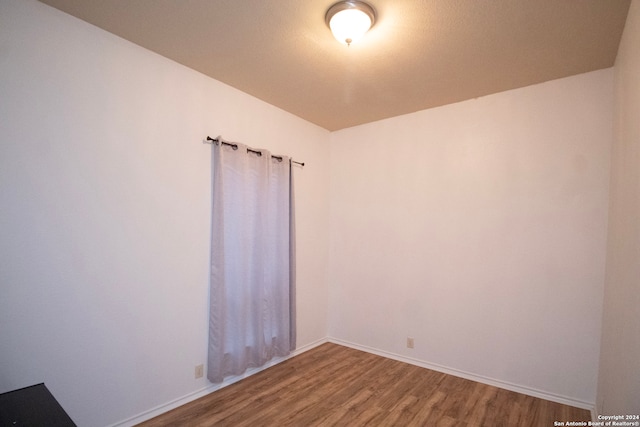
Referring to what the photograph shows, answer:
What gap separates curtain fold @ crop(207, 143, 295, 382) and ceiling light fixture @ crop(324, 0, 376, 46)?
139cm

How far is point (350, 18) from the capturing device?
178cm

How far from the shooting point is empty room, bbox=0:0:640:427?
1778 millimetres

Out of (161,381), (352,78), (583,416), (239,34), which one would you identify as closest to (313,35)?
(239,34)

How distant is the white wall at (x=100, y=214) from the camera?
1731mm

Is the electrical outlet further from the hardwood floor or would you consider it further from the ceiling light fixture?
the ceiling light fixture

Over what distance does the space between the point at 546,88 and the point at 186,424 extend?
397cm

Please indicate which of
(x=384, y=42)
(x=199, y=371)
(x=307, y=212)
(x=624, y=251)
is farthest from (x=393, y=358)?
(x=384, y=42)

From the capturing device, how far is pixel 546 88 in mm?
2645

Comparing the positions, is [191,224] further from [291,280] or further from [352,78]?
[352,78]

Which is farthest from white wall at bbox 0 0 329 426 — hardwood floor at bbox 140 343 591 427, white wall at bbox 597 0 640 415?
white wall at bbox 597 0 640 415

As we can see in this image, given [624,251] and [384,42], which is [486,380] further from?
[384,42]

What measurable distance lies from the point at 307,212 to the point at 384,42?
209cm

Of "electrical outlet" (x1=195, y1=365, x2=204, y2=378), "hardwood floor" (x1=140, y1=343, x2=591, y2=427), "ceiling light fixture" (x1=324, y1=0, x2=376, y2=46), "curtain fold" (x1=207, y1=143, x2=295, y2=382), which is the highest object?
"ceiling light fixture" (x1=324, y1=0, x2=376, y2=46)

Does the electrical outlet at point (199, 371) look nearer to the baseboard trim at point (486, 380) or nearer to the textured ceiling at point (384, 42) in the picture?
the baseboard trim at point (486, 380)
